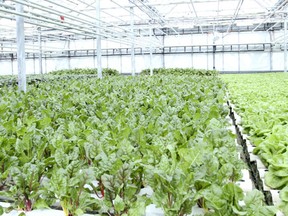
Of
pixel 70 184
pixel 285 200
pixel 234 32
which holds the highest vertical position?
pixel 234 32

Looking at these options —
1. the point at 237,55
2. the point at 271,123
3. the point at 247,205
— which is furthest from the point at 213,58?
the point at 247,205

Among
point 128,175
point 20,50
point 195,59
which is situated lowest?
point 128,175

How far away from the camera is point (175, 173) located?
1.75 meters

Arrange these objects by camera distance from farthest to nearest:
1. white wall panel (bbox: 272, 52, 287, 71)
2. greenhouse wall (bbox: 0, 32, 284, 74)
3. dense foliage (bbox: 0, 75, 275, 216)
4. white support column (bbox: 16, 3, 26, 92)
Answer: greenhouse wall (bbox: 0, 32, 284, 74)
white wall panel (bbox: 272, 52, 287, 71)
white support column (bbox: 16, 3, 26, 92)
dense foliage (bbox: 0, 75, 275, 216)

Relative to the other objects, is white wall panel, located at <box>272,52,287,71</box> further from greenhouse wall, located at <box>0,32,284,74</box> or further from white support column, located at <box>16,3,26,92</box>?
white support column, located at <box>16,3,26,92</box>

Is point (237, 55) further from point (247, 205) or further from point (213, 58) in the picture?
point (247, 205)

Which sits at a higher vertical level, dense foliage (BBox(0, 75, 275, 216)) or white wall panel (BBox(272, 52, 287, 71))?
white wall panel (BBox(272, 52, 287, 71))

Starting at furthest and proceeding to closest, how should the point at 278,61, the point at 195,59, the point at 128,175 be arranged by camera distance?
the point at 195,59 < the point at 278,61 < the point at 128,175

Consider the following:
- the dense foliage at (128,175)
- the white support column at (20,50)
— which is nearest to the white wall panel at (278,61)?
the white support column at (20,50)

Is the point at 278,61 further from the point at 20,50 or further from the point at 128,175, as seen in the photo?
the point at 128,175


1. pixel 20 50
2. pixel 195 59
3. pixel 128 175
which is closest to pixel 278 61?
pixel 195 59

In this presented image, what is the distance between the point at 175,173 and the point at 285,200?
25.2 inches

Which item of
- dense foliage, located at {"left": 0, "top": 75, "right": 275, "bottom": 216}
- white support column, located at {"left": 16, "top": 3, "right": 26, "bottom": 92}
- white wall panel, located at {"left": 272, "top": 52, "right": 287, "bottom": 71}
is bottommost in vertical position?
dense foliage, located at {"left": 0, "top": 75, "right": 275, "bottom": 216}

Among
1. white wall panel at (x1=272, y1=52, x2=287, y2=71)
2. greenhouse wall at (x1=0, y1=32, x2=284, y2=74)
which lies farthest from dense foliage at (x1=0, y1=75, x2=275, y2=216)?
white wall panel at (x1=272, y1=52, x2=287, y2=71)
